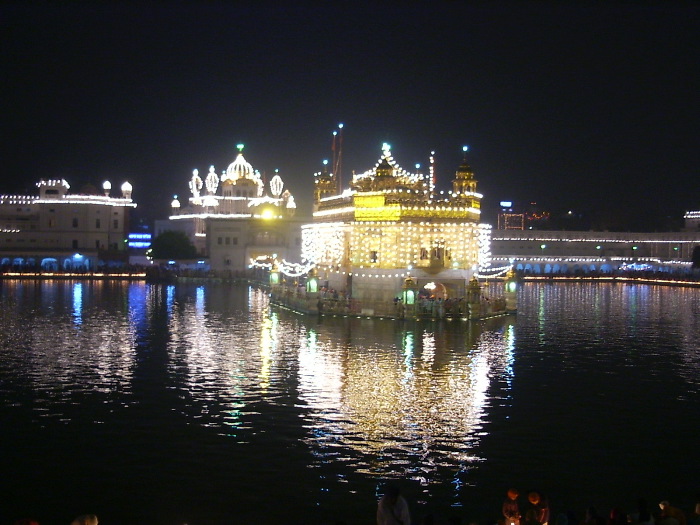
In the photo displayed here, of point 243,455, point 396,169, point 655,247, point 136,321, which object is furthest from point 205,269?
point 243,455

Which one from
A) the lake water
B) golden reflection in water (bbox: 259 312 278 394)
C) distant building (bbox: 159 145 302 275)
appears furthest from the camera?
distant building (bbox: 159 145 302 275)

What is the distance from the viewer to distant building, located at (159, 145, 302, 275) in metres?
75.5

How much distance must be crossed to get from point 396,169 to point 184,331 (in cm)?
1600

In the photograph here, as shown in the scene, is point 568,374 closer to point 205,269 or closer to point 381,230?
point 381,230

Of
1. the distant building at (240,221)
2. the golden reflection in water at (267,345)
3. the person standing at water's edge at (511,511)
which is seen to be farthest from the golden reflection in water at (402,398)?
the distant building at (240,221)

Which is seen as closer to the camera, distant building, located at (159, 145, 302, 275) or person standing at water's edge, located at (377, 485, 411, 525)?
person standing at water's edge, located at (377, 485, 411, 525)

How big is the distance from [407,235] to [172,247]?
4027 centimetres

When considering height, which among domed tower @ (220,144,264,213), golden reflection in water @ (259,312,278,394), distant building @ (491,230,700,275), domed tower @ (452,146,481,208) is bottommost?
golden reflection in water @ (259,312,278,394)

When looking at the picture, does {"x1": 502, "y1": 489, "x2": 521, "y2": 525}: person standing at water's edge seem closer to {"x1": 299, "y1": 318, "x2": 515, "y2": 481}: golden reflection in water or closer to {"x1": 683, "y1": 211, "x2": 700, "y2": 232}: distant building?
{"x1": 299, "y1": 318, "x2": 515, "y2": 481}: golden reflection in water

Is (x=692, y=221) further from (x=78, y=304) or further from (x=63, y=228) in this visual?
(x=78, y=304)

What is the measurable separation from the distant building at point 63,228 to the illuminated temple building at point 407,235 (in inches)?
1622

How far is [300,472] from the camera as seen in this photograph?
13852 mm

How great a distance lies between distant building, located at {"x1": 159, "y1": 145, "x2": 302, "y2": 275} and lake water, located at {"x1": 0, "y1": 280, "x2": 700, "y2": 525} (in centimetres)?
4312

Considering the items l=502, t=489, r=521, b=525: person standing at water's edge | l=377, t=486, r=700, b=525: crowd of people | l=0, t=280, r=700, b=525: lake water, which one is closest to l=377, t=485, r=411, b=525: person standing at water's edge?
l=377, t=486, r=700, b=525: crowd of people
